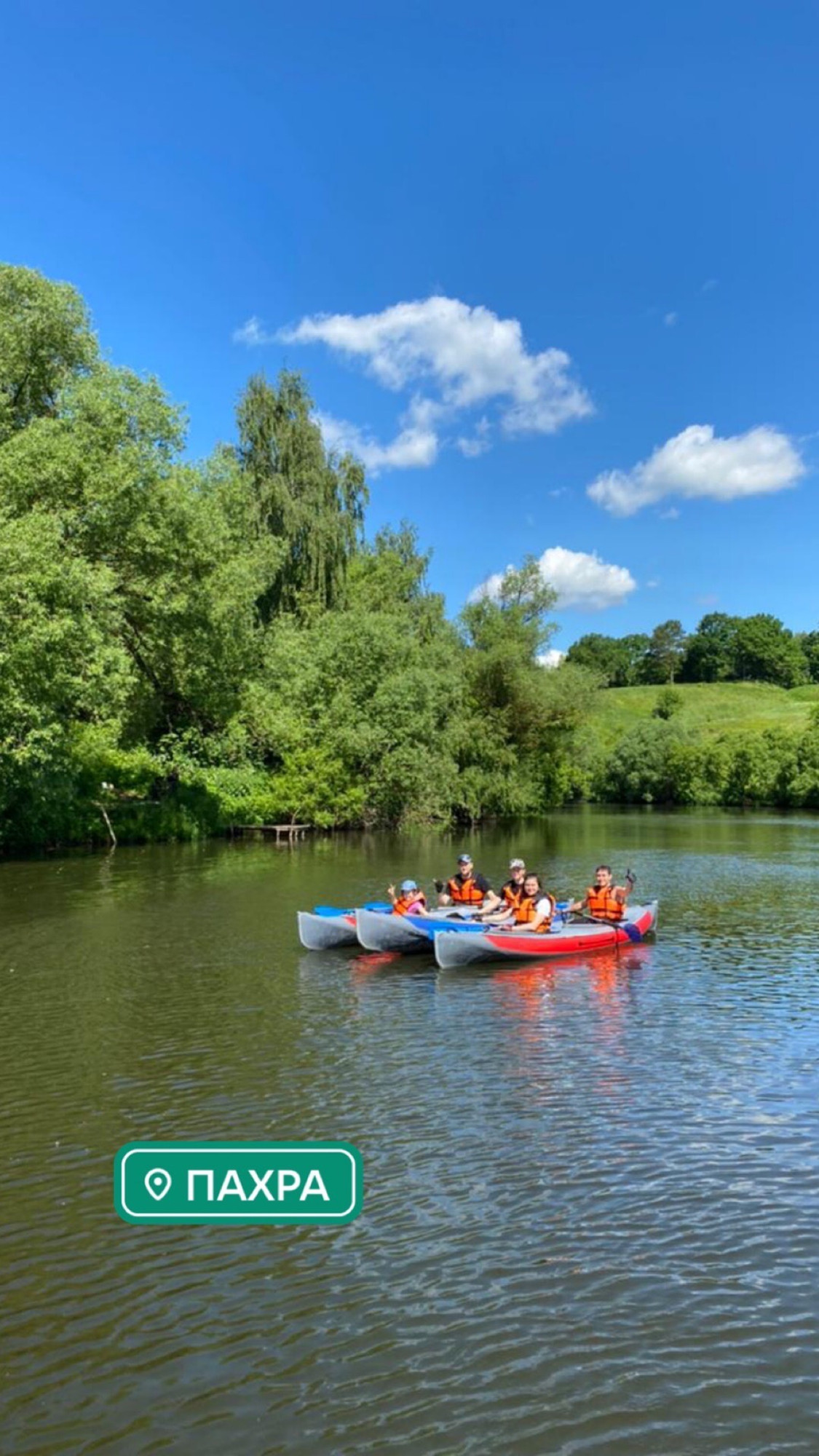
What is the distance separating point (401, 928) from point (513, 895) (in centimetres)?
220

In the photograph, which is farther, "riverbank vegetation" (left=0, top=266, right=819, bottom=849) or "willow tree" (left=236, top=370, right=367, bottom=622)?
"willow tree" (left=236, top=370, right=367, bottom=622)

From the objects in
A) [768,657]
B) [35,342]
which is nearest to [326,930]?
[35,342]

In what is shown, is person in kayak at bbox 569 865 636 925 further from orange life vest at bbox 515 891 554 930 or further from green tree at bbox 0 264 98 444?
green tree at bbox 0 264 98 444

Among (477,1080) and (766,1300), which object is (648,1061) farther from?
(766,1300)

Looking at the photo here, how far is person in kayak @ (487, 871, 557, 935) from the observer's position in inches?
675

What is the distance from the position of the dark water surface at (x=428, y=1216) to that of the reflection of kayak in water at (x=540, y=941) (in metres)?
0.42

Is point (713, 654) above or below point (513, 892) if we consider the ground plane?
above

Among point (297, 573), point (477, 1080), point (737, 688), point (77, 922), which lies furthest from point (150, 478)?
point (737, 688)

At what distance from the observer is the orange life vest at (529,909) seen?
17.4 metres

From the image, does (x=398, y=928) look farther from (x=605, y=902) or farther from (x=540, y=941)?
(x=605, y=902)

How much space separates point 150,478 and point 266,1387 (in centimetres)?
2623

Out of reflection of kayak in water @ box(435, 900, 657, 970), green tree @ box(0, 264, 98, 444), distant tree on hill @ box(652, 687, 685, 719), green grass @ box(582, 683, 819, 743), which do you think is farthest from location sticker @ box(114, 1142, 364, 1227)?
distant tree on hill @ box(652, 687, 685, 719)

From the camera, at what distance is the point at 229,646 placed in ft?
109

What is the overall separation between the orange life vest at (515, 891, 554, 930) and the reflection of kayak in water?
31 cm
